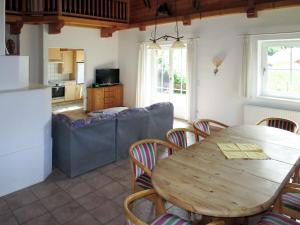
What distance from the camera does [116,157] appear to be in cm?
419

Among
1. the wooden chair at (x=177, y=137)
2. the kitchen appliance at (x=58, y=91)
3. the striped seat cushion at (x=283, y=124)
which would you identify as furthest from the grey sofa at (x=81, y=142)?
the kitchen appliance at (x=58, y=91)

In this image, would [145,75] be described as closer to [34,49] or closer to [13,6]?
[34,49]

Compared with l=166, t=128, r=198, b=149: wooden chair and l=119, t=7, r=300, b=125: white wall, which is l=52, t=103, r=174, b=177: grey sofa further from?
l=119, t=7, r=300, b=125: white wall

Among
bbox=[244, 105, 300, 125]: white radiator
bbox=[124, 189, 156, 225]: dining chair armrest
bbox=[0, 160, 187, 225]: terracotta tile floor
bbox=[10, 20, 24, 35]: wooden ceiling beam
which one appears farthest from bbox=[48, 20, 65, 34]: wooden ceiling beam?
bbox=[124, 189, 156, 225]: dining chair armrest

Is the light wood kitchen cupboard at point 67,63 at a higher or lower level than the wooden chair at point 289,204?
higher

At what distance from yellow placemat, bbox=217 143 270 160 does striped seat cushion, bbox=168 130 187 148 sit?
1.62 ft

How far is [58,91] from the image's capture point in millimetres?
9680

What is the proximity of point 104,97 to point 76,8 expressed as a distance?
282 centimetres

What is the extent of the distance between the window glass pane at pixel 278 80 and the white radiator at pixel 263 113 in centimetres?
52

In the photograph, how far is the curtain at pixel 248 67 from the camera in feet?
18.3

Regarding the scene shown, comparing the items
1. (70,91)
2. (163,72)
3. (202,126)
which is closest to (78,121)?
(202,126)

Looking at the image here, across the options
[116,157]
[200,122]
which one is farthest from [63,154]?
[200,122]

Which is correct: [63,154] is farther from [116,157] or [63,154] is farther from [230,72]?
[230,72]

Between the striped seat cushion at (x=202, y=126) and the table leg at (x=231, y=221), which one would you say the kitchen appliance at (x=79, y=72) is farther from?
the table leg at (x=231, y=221)
